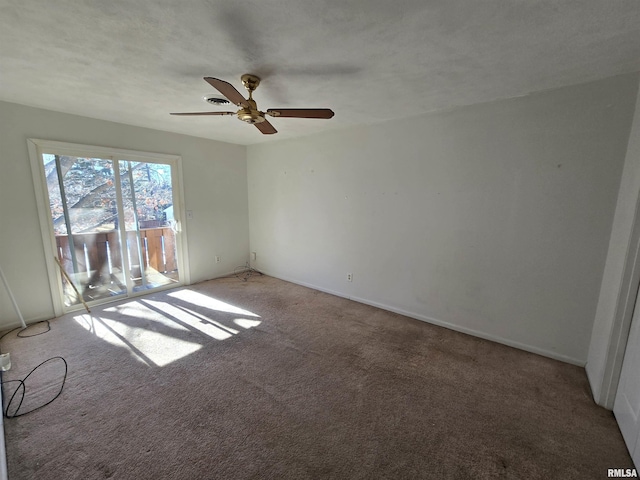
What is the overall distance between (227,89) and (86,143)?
2.68m

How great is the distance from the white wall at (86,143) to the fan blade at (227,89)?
8.54ft

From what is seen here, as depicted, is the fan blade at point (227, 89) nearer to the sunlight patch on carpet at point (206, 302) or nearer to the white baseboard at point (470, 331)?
the sunlight patch on carpet at point (206, 302)

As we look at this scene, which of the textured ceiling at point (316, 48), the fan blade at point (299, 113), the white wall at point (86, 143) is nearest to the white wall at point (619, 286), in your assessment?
the textured ceiling at point (316, 48)

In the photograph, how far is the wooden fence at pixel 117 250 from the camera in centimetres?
336

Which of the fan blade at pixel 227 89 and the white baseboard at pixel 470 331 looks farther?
the white baseboard at pixel 470 331

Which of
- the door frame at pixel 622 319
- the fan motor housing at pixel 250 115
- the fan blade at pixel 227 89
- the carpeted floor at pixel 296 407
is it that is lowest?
the carpeted floor at pixel 296 407

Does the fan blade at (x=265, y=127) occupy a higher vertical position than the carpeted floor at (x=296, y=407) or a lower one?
higher

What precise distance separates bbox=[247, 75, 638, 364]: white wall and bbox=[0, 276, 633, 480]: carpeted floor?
1.34 feet

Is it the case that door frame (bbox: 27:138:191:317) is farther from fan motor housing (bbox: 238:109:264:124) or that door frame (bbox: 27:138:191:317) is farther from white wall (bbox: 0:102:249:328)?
fan motor housing (bbox: 238:109:264:124)

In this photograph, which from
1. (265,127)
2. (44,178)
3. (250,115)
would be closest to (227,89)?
(250,115)

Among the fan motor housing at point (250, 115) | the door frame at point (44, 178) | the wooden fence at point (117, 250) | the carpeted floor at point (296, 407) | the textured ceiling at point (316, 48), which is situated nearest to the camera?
the textured ceiling at point (316, 48)

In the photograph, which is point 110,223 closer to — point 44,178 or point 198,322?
point 44,178

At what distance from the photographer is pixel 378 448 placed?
1600 millimetres

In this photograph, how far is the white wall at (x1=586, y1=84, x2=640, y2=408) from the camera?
174 centimetres
